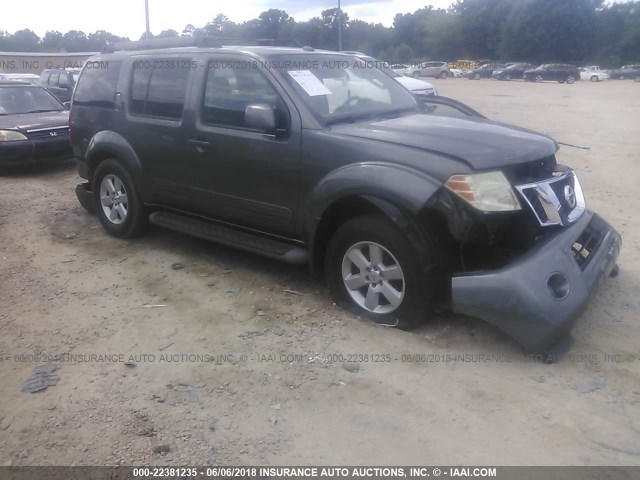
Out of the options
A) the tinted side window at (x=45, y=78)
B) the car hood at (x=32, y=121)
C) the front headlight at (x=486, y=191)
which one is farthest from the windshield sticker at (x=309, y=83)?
the tinted side window at (x=45, y=78)

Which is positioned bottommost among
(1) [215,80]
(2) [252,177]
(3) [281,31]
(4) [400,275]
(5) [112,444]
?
(5) [112,444]

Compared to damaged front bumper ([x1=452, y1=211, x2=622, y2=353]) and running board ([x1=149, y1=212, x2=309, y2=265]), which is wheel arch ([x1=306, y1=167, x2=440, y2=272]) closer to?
running board ([x1=149, y1=212, x2=309, y2=265])

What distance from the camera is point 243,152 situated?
4703mm

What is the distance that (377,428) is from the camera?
312 cm

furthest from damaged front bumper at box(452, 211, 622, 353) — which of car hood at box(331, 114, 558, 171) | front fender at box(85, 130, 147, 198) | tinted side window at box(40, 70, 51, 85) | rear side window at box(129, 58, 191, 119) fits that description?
tinted side window at box(40, 70, 51, 85)

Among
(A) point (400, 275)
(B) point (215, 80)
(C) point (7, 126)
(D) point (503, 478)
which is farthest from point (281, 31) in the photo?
(D) point (503, 478)

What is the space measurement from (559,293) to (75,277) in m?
3.87

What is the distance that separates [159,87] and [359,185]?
242 centimetres

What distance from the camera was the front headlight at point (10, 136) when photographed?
9461 millimetres

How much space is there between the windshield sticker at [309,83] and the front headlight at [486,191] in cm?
142

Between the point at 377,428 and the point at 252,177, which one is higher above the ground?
the point at 252,177

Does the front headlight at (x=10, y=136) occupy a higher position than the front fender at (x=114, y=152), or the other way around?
the front fender at (x=114, y=152)

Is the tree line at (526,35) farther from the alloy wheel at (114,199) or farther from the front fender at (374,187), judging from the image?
the front fender at (374,187)

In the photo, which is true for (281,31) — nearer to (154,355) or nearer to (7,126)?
(7,126)
